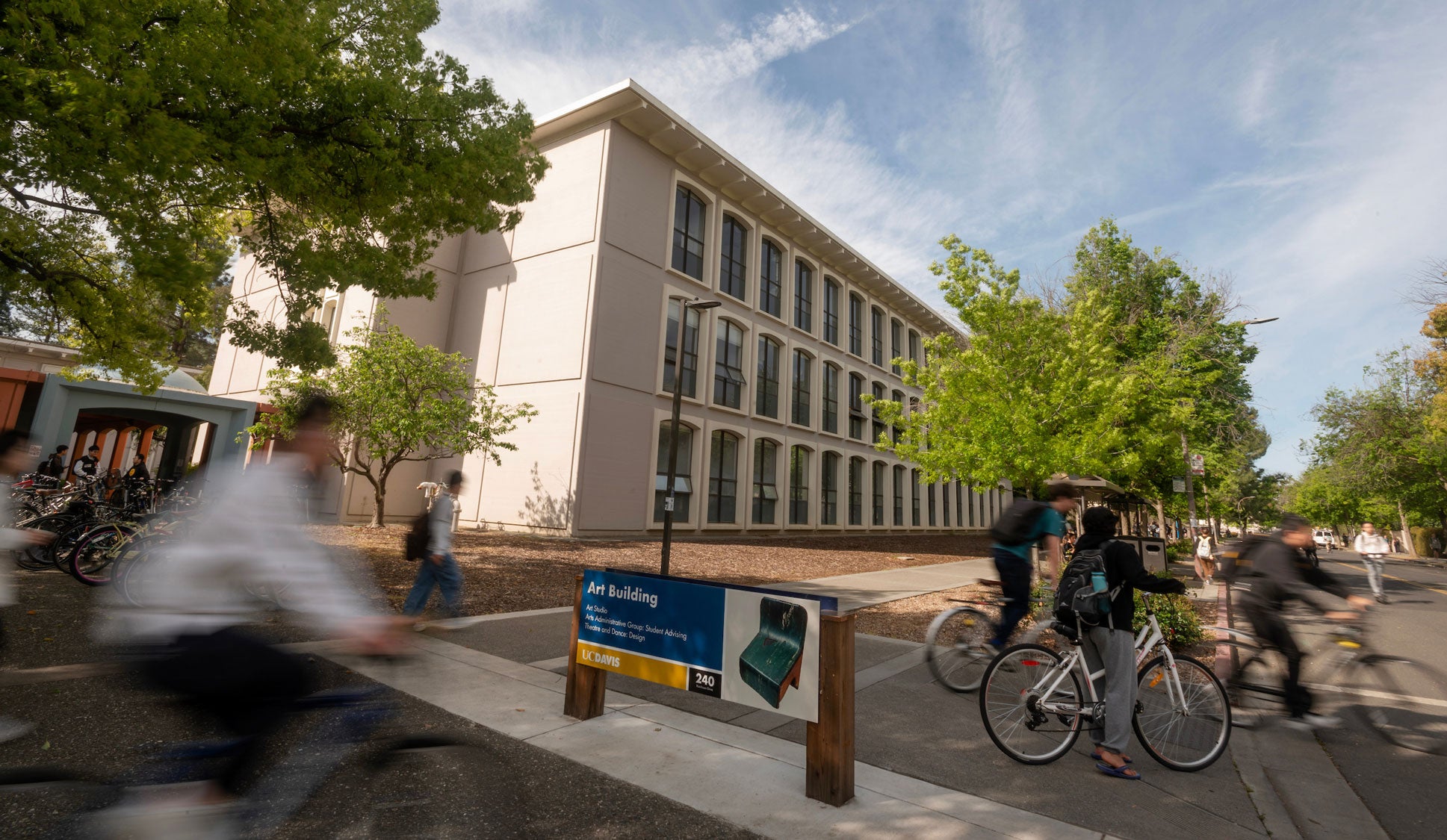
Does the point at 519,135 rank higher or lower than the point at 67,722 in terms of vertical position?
higher

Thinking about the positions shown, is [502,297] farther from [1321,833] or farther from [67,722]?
[1321,833]

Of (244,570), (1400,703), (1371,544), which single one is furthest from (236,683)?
(1371,544)

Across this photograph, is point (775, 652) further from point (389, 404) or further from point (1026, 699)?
point (389, 404)

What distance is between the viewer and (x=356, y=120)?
922 cm

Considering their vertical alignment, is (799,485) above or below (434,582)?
A: above

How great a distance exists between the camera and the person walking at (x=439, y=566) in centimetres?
534

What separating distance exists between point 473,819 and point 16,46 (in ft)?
29.5

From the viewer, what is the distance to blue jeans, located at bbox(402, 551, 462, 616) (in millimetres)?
5430

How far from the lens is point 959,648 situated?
5.79 m

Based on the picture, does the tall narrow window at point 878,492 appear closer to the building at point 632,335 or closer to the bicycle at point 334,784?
the building at point 632,335

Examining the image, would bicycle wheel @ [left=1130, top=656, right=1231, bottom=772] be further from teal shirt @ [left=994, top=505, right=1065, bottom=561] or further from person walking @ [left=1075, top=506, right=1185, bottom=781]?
teal shirt @ [left=994, top=505, right=1065, bottom=561]

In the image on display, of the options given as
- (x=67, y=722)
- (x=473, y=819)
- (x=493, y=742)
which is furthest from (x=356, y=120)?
(x=473, y=819)

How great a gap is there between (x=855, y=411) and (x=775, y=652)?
3124cm

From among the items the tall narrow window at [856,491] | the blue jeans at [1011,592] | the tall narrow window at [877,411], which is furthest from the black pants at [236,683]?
the tall narrow window at [877,411]
